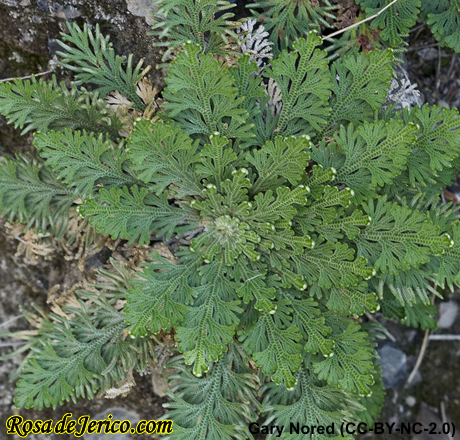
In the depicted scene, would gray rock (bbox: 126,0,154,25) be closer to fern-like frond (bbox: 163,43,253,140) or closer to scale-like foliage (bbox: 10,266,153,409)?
fern-like frond (bbox: 163,43,253,140)

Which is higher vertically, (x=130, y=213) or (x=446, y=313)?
(x=130, y=213)

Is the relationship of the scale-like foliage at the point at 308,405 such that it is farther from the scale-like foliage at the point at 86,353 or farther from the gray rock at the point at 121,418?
the gray rock at the point at 121,418

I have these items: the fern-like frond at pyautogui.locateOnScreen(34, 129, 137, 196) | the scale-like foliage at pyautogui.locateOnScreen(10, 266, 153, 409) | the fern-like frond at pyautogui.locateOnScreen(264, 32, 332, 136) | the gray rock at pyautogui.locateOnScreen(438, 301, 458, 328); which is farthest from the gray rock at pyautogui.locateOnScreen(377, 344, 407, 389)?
the fern-like frond at pyautogui.locateOnScreen(34, 129, 137, 196)

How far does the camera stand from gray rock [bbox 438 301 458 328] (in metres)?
3.00

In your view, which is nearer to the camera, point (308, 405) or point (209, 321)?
point (209, 321)

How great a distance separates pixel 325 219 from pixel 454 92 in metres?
1.72

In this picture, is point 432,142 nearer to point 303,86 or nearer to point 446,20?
point 303,86

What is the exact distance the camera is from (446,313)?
2998 mm

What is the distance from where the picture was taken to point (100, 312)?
7.34 feet

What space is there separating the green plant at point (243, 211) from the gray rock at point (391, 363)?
2.83 ft

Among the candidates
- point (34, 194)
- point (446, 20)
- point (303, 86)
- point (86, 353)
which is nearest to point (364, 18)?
point (446, 20)

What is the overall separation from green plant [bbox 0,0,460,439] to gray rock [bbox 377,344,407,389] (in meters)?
0.86

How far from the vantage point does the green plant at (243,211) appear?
1794 mm

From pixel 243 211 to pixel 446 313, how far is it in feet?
6.45
